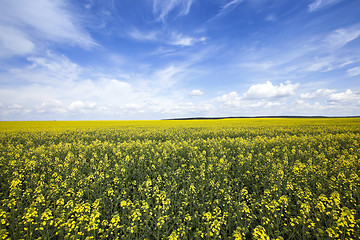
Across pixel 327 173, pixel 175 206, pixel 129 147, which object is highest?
pixel 129 147

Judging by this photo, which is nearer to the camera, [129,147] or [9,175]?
[9,175]

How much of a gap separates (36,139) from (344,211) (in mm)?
22487

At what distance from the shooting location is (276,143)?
1215 cm

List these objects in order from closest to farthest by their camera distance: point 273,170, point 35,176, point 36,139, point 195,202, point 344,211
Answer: point 344,211 → point 195,202 → point 35,176 → point 273,170 → point 36,139

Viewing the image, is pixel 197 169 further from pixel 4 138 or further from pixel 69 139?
pixel 4 138

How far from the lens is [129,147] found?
413 inches

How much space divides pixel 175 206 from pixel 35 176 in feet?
19.7

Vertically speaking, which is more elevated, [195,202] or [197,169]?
[197,169]

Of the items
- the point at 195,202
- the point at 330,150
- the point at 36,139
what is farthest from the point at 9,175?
the point at 330,150

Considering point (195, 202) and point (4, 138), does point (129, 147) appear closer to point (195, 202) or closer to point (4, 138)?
point (195, 202)

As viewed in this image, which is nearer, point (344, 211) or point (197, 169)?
point (344, 211)

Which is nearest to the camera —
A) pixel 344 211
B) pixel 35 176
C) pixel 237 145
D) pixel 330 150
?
pixel 344 211

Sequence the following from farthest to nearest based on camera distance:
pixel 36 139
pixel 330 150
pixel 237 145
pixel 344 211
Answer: pixel 36 139 < pixel 237 145 < pixel 330 150 < pixel 344 211

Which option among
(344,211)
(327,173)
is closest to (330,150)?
(327,173)
